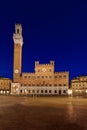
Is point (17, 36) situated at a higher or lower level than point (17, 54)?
higher

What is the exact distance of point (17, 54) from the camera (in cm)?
10762

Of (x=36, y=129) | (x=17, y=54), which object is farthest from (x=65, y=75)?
(x=36, y=129)

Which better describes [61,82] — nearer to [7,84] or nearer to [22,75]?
[22,75]

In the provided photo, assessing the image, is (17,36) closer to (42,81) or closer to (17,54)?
(17,54)

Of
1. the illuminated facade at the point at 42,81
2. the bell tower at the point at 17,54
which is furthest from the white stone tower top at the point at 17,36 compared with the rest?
the illuminated facade at the point at 42,81

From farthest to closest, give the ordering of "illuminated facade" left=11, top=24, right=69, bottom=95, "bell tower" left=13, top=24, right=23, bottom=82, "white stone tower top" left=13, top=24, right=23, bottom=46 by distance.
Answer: "white stone tower top" left=13, top=24, right=23, bottom=46, "bell tower" left=13, top=24, right=23, bottom=82, "illuminated facade" left=11, top=24, right=69, bottom=95

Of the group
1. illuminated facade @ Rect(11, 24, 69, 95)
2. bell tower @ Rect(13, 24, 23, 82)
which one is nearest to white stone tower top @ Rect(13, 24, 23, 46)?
bell tower @ Rect(13, 24, 23, 82)

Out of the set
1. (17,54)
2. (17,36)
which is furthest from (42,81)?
(17,36)

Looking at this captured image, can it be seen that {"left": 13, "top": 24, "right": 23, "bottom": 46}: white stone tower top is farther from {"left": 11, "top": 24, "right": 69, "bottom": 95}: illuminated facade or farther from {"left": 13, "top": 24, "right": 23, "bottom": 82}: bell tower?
{"left": 11, "top": 24, "right": 69, "bottom": 95}: illuminated facade

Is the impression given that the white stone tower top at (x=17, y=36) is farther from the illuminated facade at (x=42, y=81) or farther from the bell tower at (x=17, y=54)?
the illuminated facade at (x=42, y=81)

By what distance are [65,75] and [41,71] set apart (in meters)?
12.1

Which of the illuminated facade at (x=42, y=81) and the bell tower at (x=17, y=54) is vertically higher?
the bell tower at (x=17, y=54)

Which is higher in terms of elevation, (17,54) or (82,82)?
(17,54)

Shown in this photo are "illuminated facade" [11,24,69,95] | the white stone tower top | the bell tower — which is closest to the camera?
"illuminated facade" [11,24,69,95]
